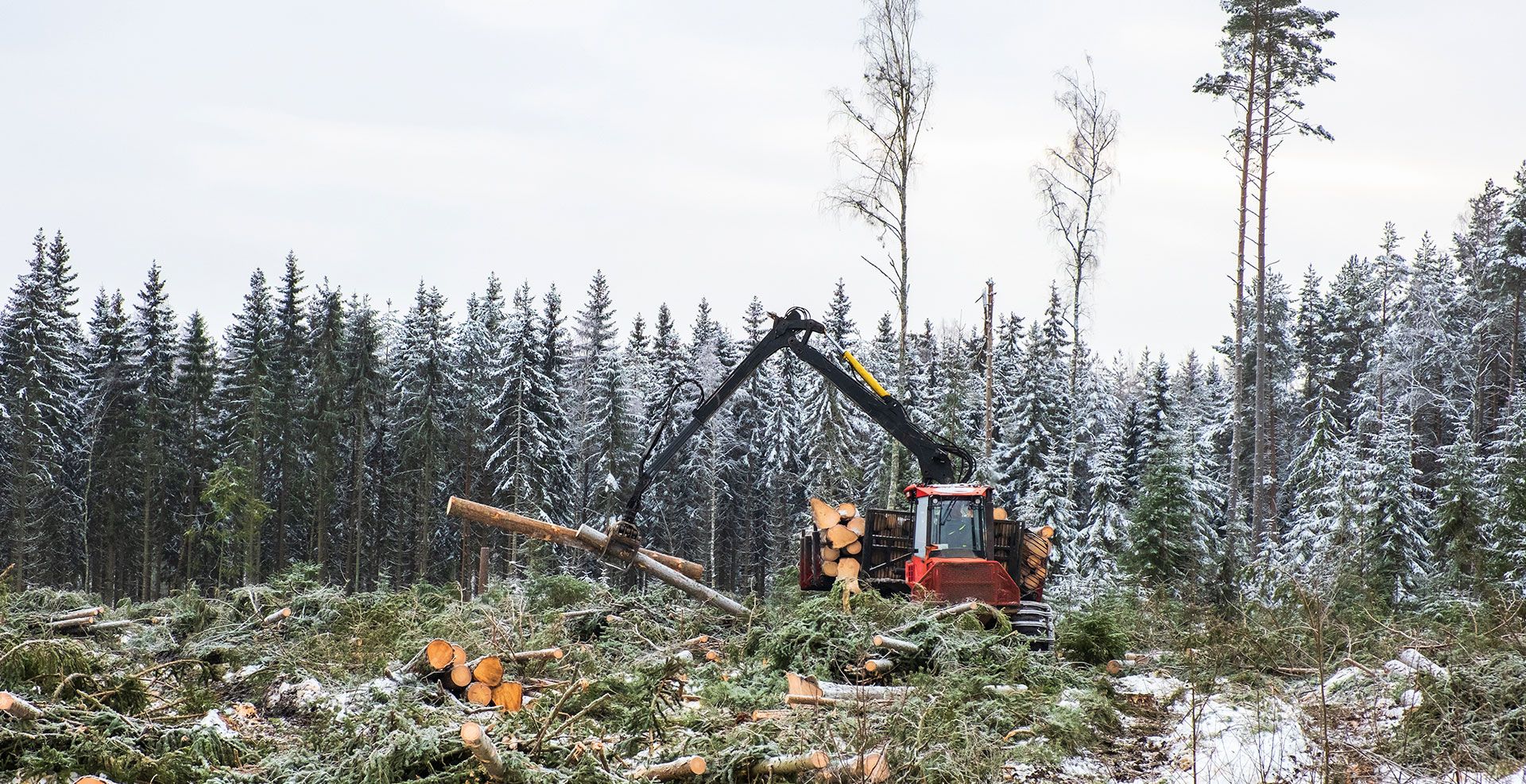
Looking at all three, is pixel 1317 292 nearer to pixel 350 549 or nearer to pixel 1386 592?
pixel 1386 592

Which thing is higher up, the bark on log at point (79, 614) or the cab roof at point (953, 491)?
the cab roof at point (953, 491)

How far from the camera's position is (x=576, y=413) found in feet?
137

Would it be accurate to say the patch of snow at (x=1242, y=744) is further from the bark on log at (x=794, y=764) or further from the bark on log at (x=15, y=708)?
the bark on log at (x=15, y=708)

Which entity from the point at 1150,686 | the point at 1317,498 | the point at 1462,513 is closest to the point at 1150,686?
the point at 1150,686

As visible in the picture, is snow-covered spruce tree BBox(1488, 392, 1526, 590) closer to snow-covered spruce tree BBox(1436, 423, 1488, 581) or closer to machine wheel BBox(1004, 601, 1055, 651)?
snow-covered spruce tree BBox(1436, 423, 1488, 581)

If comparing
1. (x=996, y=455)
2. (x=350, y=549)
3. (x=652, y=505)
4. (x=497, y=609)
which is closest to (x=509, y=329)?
(x=652, y=505)

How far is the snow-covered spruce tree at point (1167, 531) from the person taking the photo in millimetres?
A: 22000

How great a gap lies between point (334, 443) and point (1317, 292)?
138 feet

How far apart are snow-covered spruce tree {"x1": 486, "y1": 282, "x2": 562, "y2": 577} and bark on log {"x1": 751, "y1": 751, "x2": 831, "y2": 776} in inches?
1127

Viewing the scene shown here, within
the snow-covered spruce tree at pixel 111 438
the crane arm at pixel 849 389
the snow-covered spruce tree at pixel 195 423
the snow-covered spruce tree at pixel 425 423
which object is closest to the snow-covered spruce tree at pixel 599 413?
the snow-covered spruce tree at pixel 425 423

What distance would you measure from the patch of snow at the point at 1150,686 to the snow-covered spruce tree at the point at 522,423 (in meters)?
24.9

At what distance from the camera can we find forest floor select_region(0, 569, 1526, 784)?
20.5 ft

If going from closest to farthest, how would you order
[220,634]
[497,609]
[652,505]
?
[220,634]
[497,609]
[652,505]

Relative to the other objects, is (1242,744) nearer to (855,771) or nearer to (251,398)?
(855,771)
